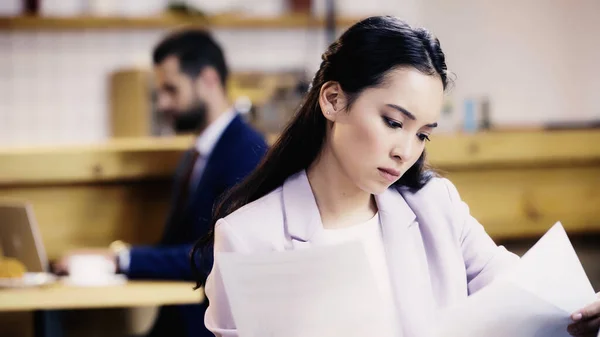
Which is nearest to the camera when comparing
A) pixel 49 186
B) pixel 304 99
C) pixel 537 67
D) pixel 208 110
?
pixel 304 99

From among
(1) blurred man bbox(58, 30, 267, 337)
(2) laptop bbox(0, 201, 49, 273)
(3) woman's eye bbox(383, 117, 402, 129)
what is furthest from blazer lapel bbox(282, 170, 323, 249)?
(2) laptop bbox(0, 201, 49, 273)

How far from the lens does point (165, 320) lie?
122 inches

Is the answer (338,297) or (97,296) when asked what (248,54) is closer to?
(97,296)

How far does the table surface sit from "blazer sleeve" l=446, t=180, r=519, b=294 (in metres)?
1.34

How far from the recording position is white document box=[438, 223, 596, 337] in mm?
1398

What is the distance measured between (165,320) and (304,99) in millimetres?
1629

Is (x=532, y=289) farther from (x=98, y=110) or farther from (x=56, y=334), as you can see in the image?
(x=98, y=110)

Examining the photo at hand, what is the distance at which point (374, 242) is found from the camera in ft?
5.26

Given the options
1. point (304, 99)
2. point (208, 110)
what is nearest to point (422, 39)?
point (304, 99)

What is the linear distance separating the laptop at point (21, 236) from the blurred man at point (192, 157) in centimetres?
11

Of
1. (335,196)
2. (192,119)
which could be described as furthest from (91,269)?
(335,196)

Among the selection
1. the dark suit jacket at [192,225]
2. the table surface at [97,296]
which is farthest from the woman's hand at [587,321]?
the table surface at [97,296]

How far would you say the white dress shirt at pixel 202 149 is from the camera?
3.15 m

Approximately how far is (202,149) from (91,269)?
22.1 inches
